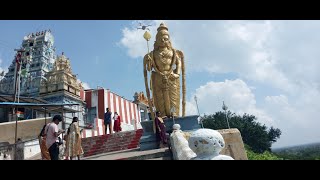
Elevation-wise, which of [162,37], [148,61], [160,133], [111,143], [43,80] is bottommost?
[111,143]

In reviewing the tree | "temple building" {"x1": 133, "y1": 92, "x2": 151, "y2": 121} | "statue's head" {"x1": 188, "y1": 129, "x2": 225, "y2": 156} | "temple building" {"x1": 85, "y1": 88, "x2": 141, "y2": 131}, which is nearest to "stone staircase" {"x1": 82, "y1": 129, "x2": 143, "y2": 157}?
"statue's head" {"x1": 188, "y1": 129, "x2": 225, "y2": 156}

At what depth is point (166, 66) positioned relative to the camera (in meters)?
9.10

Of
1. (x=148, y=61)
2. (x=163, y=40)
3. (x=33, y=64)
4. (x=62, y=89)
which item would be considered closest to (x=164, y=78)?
(x=148, y=61)

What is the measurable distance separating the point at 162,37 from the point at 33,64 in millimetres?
29113

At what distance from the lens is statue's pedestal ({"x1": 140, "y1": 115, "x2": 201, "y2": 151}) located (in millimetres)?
8281

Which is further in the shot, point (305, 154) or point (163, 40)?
point (305, 154)

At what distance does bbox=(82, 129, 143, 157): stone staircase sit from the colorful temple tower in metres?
15.5

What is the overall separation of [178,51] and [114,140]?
4.07 meters

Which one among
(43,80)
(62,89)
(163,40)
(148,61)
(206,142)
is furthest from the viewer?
(43,80)

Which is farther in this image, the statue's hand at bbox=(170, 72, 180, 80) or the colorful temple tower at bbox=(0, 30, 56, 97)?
the colorful temple tower at bbox=(0, 30, 56, 97)

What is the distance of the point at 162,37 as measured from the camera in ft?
30.3

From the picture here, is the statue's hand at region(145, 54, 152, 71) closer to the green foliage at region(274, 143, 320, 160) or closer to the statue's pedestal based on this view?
the statue's pedestal

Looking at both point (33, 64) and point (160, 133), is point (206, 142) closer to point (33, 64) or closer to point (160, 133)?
point (160, 133)
